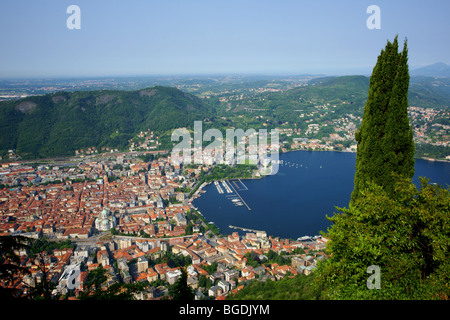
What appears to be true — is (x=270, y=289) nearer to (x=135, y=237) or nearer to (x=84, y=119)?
(x=135, y=237)

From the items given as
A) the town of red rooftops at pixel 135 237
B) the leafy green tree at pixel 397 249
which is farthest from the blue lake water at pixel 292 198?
the leafy green tree at pixel 397 249

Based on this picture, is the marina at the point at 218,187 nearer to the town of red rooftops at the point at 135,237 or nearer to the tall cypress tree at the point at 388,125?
the town of red rooftops at the point at 135,237

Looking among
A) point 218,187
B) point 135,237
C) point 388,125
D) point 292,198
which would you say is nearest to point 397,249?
point 388,125

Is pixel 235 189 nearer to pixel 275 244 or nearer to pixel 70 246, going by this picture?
pixel 275 244

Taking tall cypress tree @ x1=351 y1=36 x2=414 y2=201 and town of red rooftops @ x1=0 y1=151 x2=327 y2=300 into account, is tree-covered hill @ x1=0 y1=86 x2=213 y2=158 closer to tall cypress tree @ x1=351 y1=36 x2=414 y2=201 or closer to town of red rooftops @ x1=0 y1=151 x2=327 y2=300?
town of red rooftops @ x1=0 y1=151 x2=327 y2=300
